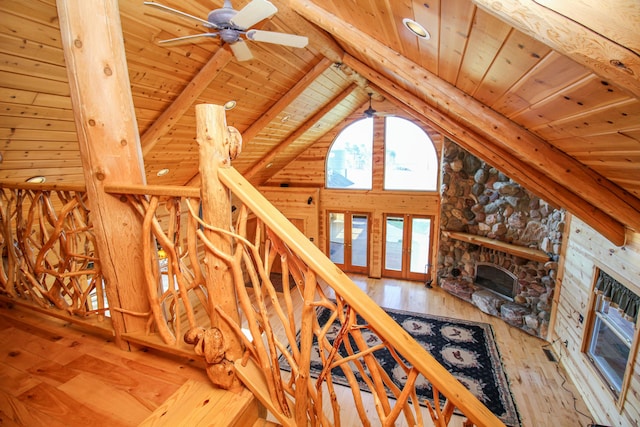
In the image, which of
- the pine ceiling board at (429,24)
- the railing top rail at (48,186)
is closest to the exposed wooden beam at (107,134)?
the railing top rail at (48,186)

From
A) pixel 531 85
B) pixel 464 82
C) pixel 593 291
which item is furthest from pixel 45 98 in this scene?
pixel 593 291

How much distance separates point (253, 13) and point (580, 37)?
1.81m

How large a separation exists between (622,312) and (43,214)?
5107 mm

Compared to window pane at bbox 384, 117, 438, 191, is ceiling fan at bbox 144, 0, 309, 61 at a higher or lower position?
higher

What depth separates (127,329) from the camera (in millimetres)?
1602

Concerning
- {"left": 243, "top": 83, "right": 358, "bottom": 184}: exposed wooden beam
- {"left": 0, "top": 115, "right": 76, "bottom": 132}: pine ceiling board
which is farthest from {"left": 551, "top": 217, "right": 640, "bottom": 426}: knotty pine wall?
{"left": 0, "top": 115, "right": 76, "bottom": 132}: pine ceiling board

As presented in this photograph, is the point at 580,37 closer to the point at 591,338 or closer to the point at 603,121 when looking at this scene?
the point at 603,121

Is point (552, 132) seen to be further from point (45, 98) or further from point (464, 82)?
point (45, 98)

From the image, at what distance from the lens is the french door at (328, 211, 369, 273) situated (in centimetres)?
774

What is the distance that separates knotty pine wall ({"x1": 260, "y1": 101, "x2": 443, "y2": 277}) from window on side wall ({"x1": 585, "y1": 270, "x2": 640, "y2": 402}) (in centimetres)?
349

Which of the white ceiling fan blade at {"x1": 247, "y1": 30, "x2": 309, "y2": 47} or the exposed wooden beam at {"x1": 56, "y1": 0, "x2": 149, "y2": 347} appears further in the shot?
the white ceiling fan blade at {"x1": 247, "y1": 30, "x2": 309, "y2": 47}

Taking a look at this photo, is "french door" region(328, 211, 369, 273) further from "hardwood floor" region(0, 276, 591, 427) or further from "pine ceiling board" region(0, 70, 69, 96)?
"hardwood floor" region(0, 276, 591, 427)

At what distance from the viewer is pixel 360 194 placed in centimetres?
754

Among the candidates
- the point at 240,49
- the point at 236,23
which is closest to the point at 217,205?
the point at 236,23
